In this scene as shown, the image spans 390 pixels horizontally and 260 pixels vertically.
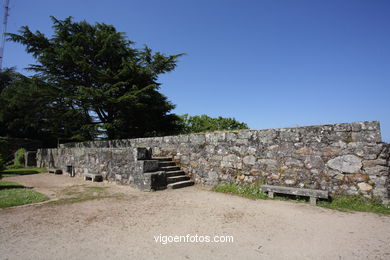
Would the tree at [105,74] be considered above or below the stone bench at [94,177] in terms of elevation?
above

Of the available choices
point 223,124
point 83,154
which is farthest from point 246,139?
point 223,124

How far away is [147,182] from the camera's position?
588 centimetres

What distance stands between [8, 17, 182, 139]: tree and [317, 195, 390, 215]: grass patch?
10.2 meters

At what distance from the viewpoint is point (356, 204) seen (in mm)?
4113

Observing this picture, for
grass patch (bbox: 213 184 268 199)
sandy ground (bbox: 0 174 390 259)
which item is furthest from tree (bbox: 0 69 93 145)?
grass patch (bbox: 213 184 268 199)

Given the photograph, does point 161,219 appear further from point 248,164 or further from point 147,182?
point 248,164

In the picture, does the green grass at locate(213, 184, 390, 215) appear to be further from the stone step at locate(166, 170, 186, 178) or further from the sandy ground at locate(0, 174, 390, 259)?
the stone step at locate(166, 170, 186, 178)

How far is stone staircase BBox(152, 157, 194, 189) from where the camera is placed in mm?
6319

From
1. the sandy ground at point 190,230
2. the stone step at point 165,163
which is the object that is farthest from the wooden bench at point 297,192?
the stone step at point 165,163

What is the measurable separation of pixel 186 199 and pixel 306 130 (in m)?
3.47

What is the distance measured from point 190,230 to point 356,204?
3.60 meters

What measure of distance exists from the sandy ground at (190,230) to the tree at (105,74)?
8.55 meters

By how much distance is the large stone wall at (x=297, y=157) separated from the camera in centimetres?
419

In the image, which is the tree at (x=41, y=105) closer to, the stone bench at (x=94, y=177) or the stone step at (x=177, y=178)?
the stone bench at (x=94, y=177)
